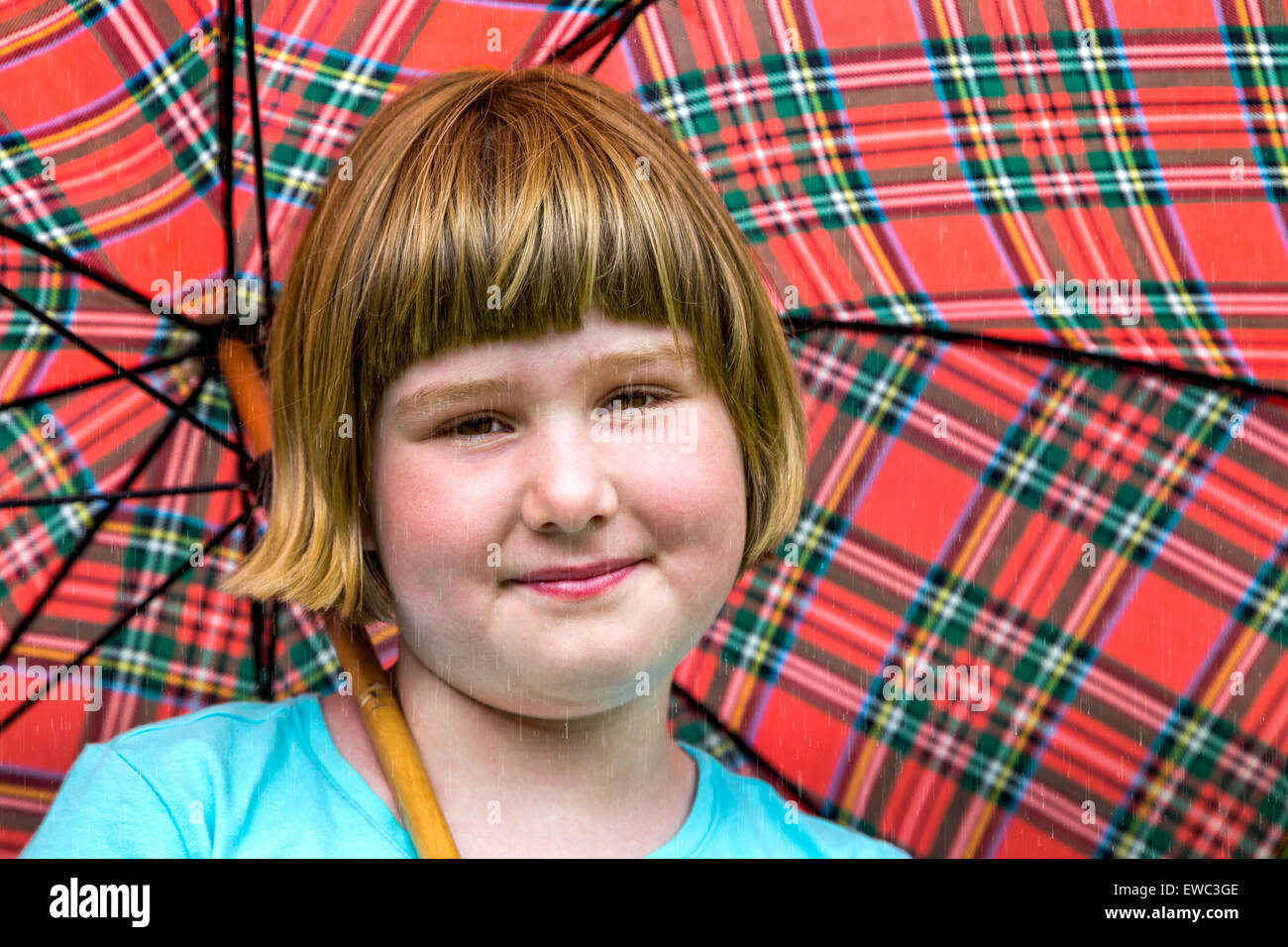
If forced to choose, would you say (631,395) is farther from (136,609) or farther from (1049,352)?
(136,609)

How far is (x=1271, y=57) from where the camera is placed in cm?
179

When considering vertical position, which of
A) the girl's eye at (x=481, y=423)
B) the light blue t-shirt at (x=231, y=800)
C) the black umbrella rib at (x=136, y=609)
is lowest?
the light blue t-shirt at (x=231, y=800)

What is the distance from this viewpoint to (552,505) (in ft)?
4.86

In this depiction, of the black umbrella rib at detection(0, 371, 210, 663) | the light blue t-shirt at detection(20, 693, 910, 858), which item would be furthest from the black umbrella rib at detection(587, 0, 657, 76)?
the light blue t-shirt at detection(20, 693, 910, 858)

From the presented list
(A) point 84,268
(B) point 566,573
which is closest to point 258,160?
(A) point 84,268

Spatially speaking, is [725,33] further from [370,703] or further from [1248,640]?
[1248,640]

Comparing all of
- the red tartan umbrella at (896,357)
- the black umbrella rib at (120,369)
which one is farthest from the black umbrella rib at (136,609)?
the black umbrella rib at (120,369)

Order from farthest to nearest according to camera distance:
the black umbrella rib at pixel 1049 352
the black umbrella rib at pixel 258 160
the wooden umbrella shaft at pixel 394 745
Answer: the black umbrella rib at pixel 1049 352 → the black umbrella rib at pixel 258 160 → the wooden umbrella shaft at pixel 394 745

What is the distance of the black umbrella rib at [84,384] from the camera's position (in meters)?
1.79

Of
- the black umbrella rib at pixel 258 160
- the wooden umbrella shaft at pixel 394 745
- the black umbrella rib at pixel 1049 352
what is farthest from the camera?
the black umbrella rib at pixel 1049 352

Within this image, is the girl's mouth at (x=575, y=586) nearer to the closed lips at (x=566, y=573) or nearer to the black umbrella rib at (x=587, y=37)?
the closed lips at (x=566, y=573)

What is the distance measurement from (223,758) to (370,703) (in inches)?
7.7

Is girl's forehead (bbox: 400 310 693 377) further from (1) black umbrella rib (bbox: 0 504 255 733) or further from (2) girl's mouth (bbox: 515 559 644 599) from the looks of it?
(1) black umbrella rib (bbox: 0 504 255 733)
